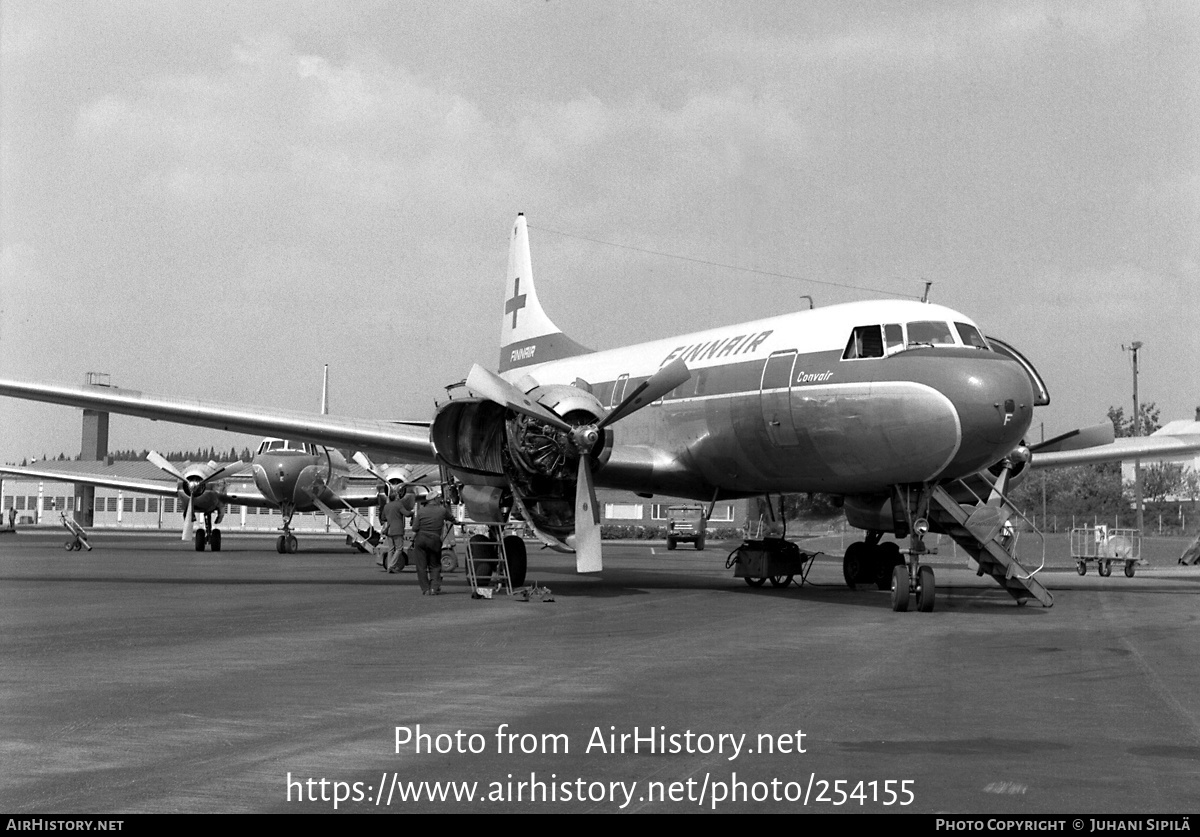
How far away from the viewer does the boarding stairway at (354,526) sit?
130 ft

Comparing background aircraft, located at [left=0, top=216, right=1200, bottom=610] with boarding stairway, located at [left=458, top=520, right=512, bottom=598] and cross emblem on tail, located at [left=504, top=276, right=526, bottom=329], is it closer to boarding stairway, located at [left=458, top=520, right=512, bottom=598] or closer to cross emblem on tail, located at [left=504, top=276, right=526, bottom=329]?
boarding stairway, located at [left=458, top=520, right=512, bottom=598]

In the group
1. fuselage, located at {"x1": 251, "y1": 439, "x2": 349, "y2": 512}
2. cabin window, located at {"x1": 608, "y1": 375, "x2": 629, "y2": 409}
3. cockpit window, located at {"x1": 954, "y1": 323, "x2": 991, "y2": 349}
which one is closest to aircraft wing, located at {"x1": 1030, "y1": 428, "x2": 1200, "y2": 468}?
cockpit window, located at {"x1": 954, "y1": 323, "x2": 991, "y2": 349}

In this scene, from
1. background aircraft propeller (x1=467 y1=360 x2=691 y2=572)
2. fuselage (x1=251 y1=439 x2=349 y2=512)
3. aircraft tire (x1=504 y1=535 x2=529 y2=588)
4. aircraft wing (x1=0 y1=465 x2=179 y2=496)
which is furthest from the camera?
aircraft wing (x1=0 y1=465 x2=179 y2=496)

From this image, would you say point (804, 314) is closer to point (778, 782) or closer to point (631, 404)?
point (631, 404)

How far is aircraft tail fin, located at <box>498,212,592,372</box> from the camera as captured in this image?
2978cm

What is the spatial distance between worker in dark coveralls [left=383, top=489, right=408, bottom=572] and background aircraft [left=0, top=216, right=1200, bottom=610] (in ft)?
5.83

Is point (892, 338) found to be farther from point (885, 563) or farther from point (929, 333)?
point (885, 563)

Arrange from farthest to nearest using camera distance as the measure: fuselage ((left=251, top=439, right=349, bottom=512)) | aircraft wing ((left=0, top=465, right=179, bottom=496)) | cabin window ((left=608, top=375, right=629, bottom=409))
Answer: aircraft wing ((left=0, top=465, right=179, bottom=496)) < fuselage ((left=251, top=439, right=349, bottom=512)) < cabin window ((left=608, top=375, right=629, bottom=409))

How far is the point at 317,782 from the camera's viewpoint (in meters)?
6.12

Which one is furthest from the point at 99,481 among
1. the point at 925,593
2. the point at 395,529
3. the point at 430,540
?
the point at 925,593

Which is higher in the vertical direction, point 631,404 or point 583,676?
point 631,404
